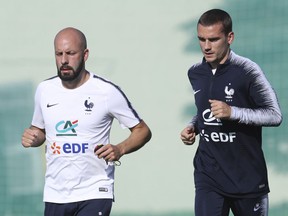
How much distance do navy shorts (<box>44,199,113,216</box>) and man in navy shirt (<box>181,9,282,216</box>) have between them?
2.14ft

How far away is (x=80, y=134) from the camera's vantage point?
6305mm

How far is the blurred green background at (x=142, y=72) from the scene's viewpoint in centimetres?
855

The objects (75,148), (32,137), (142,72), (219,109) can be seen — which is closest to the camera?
(219,109)

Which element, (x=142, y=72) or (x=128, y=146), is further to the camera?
(x=142, y=72)

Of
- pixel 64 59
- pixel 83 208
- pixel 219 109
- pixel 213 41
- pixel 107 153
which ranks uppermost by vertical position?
pixel 213 41

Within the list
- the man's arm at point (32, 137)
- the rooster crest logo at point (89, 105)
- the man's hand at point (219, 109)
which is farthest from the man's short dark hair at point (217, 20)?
the man's arm at point (32, 137)

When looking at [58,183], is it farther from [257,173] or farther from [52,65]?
[52,65]

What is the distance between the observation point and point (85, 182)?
630 centimetres

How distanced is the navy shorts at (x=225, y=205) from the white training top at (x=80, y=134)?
2.04ft

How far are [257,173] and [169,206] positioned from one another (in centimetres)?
252

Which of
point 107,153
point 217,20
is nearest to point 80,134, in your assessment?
point 107,153

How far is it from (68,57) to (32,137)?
58 centimetres

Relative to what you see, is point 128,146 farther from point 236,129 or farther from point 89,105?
point 236,129

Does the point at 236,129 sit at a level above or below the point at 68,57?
below
